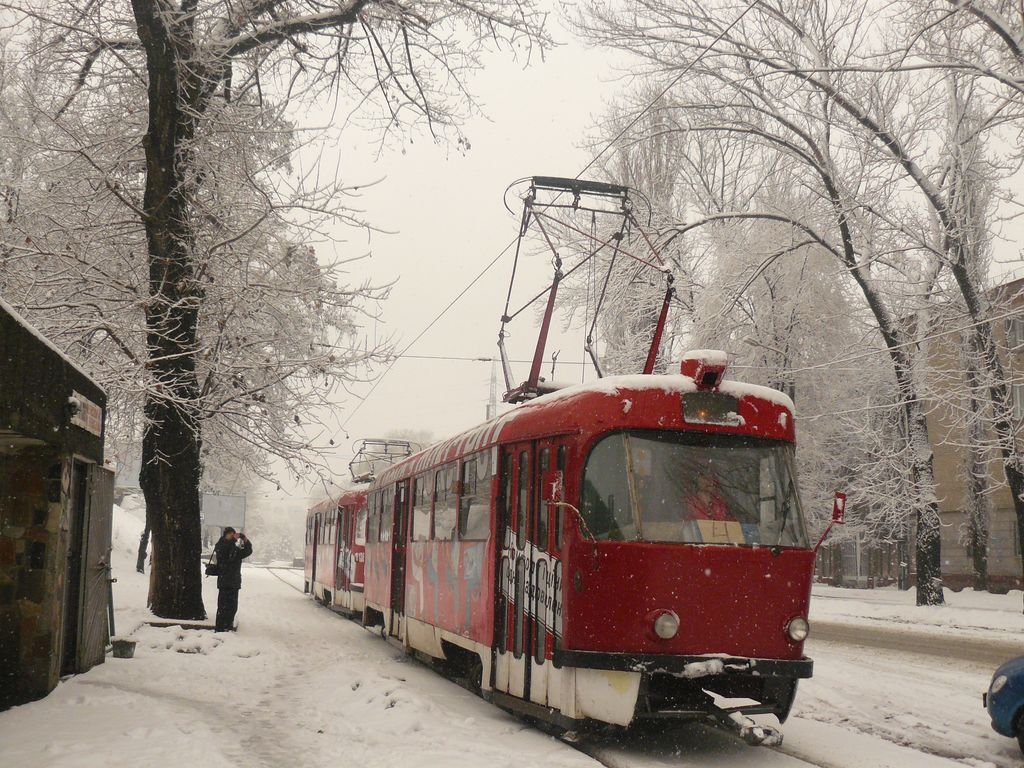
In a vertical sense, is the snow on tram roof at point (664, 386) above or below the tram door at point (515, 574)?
above

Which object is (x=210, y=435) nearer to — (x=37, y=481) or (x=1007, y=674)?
(x=37, y=481)

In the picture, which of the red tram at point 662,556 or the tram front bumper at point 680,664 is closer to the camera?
the tram front bumper at point 680,664

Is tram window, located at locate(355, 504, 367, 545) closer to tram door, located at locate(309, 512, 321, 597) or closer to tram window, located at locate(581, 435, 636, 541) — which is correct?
tram door, located at locate(309, 512, 321, 597)

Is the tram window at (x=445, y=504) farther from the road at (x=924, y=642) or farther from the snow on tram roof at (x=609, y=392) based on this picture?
the road at (x=924, y=642)

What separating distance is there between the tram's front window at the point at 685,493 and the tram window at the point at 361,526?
11.5 meters

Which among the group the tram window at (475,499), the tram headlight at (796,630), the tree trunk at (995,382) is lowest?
the tram headlight at (796,630)

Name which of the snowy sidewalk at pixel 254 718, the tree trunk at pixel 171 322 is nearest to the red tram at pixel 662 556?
the snowy sidewalk at pixel 254 718

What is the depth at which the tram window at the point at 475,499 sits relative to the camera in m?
10.2

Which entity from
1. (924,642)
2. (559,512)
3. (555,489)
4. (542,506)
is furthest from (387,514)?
(924,642)

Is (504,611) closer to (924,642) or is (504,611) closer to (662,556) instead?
(662,556)

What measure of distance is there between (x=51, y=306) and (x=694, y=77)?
1326cm

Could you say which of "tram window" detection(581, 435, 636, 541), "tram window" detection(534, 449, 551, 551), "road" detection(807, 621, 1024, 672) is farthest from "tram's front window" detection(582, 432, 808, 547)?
"road" detection(807, 621, 1024, 672)

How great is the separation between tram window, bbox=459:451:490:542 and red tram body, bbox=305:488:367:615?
824 centimetres

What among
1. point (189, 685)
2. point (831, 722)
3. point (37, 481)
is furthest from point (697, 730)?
point (37, 481)
